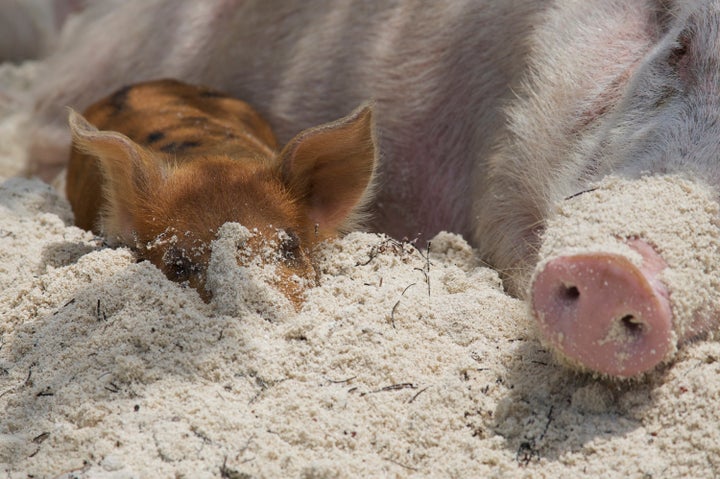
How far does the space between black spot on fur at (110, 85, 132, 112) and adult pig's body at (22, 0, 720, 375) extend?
42 cm

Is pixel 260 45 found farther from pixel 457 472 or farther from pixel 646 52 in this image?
pixel 457 472

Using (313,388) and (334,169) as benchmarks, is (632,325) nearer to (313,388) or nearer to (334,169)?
(313,388)

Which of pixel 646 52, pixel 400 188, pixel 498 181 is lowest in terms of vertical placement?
pixel 400 188

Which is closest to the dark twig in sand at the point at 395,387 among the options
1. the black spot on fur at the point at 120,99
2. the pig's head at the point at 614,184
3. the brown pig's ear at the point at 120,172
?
the pig's head at the point at 614,184

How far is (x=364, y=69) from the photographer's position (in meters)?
3.35

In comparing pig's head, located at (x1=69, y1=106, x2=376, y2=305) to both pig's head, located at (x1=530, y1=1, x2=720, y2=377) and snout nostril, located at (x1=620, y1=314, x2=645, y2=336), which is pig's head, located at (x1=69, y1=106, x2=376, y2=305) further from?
snout nostril, located at (x1=620, y1=314, x2=645, y2=336)

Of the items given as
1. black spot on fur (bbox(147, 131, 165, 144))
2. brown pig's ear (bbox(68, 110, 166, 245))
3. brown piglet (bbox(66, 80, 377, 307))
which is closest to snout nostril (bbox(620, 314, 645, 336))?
brown piglet (bbox(66, 80, 377, 307))

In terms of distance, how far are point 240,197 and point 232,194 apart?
0.07ft

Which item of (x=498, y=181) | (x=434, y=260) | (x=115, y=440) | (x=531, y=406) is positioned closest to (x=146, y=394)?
(x=115, y=440)

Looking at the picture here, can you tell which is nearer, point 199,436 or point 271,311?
point 199,436

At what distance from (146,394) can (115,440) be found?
128 mm

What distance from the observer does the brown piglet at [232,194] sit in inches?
88.3

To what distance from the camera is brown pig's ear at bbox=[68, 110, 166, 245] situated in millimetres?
2330

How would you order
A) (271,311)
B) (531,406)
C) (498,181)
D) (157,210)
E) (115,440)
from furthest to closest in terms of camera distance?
(498,181)
(157,210)
(271,311)
(531,406)
(115,440)
